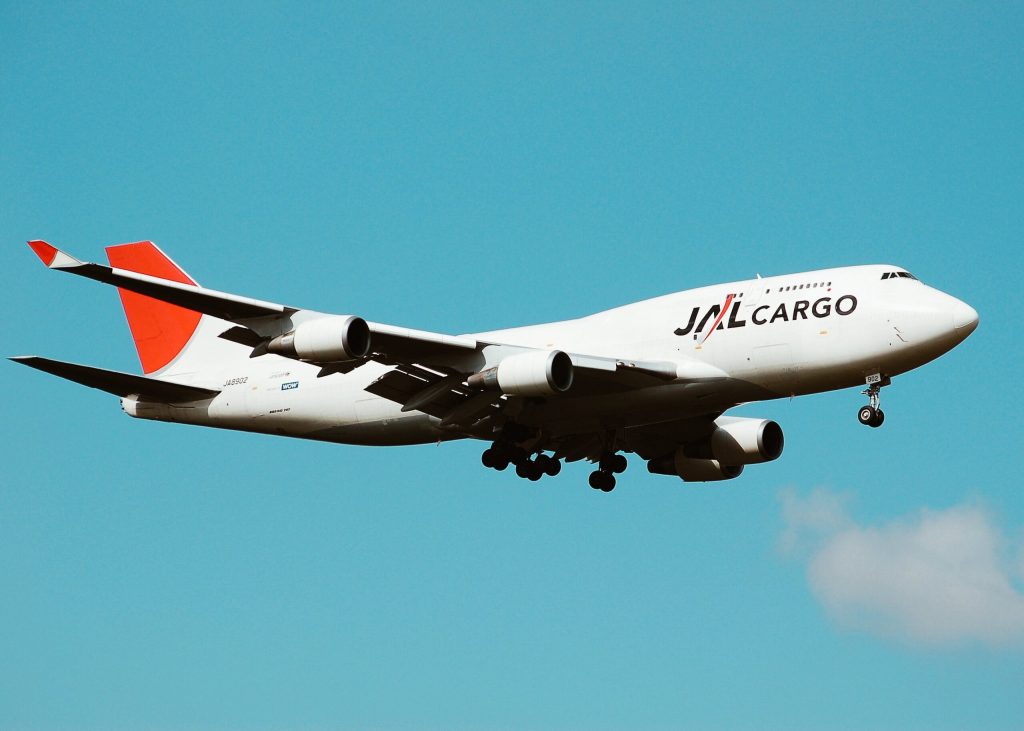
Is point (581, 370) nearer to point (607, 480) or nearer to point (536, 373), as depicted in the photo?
point (536, 373)

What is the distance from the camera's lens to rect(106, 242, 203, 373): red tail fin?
4556 cm

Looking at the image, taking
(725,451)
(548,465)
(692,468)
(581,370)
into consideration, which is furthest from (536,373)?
(692,468)

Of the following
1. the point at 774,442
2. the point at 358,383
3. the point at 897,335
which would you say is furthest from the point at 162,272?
the point at 897,335

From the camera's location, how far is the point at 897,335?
115 feet

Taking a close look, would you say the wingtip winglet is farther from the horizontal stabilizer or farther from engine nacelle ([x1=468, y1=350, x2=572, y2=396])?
engine nacelle ([x1=468, y1=350, x2=572, y2=396])

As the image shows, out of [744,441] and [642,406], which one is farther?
[744,441]

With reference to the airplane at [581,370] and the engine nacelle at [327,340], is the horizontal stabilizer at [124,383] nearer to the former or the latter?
the airplane at [581,370]

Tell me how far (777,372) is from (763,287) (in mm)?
2252

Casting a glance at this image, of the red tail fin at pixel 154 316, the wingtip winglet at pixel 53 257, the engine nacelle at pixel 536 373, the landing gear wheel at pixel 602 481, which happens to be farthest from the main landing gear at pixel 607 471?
the wingtip winglet at pixel 53 257

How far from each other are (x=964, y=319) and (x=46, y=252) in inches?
826

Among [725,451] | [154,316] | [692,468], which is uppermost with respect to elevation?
[154,316]

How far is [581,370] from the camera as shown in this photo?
36.0 metres

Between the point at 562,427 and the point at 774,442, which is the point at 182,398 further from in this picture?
the point at 774,442

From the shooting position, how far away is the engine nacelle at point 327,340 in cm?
3353
